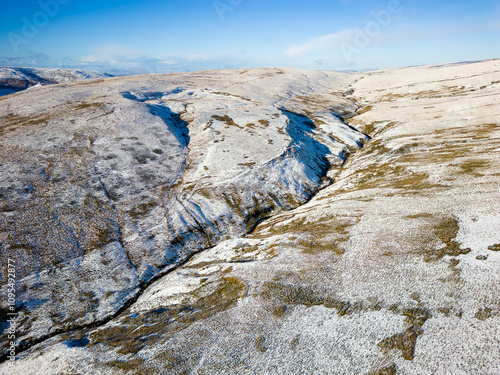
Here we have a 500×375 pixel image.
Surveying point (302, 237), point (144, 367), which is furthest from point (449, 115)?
point (144, 367)
